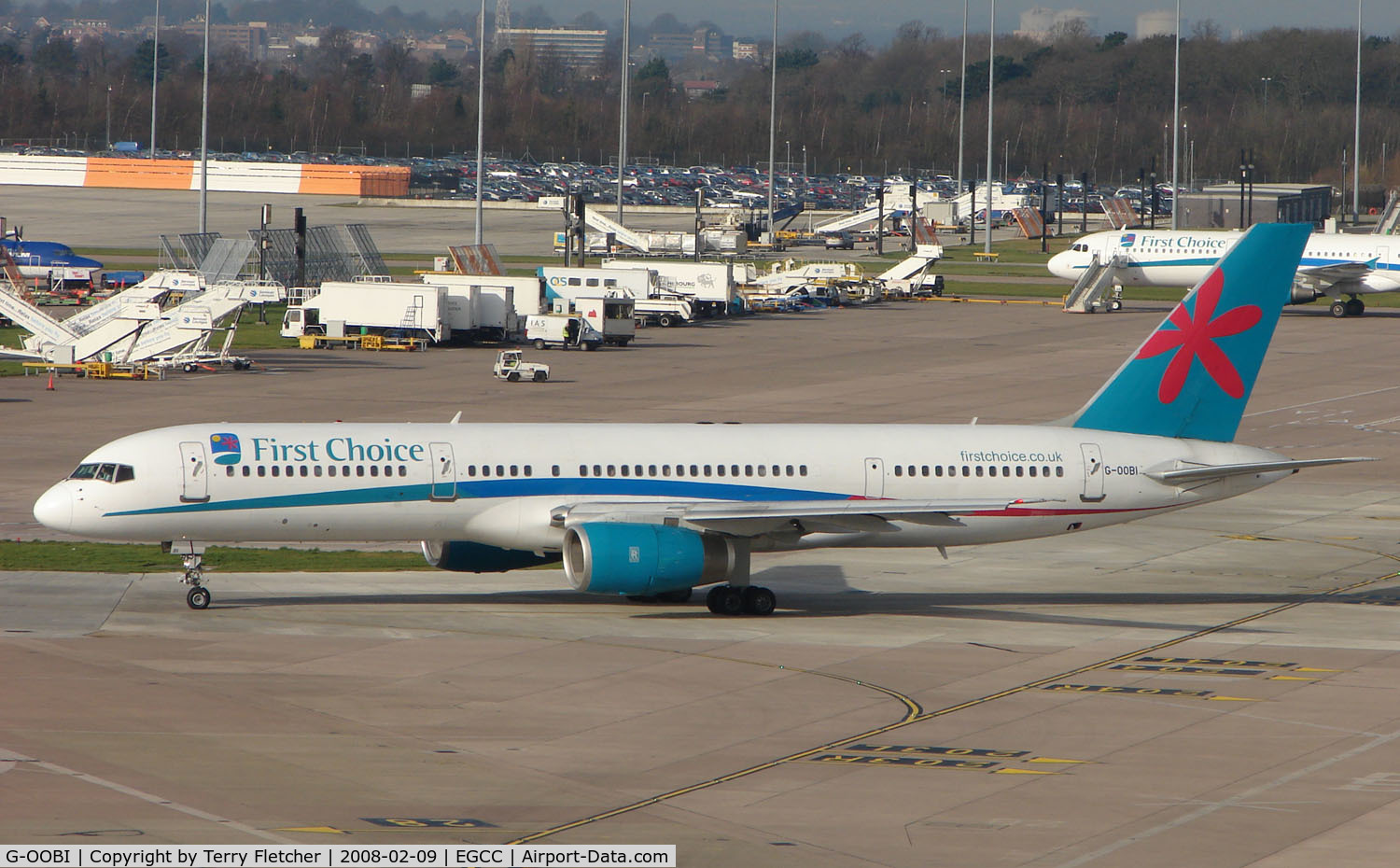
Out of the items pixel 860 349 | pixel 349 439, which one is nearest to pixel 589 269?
pixel 860 349

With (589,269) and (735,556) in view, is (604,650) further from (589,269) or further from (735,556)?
(589,269)

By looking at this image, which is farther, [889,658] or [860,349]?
[860,349]

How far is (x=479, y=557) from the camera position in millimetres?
37969

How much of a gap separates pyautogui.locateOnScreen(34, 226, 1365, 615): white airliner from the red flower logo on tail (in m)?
0.04

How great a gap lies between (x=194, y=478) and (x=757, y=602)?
40.6 feet

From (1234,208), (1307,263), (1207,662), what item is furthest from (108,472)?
(1234,208)

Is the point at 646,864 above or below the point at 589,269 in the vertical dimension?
below

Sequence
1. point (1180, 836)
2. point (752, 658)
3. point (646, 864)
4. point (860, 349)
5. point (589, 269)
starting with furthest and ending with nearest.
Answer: point (589, 269)
point (860, 349)
point (752, 658)
point (1180, 836)
point (646, 864)

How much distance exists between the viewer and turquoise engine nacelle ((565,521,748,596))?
34.6m

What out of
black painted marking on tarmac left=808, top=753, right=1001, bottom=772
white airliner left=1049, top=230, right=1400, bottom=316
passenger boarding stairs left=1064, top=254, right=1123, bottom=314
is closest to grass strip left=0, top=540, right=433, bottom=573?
black painted marking on tarmac left=808, top=753, right=1001, bottom=772

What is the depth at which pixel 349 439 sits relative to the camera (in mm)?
36625

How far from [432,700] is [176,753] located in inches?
197

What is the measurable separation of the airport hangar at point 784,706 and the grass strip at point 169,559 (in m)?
1.36
